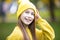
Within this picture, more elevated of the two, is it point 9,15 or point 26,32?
point 26,32

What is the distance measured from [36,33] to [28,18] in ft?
1.42

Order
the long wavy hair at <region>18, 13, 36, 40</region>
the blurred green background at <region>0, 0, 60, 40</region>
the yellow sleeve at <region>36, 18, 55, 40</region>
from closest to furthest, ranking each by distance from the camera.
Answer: the long wavy hair at <region>18, 13, 36, 40</region> < the yellow sleeve at <region>36, 18, 55, 40</region> < the blurred green background at <region>0, 0, 60, 40</region>

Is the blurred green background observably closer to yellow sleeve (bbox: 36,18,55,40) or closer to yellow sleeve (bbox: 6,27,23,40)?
yellow sleeve (bbox: 36,18,55,40)

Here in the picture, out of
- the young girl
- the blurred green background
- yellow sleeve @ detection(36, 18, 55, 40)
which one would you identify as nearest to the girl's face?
the young girl

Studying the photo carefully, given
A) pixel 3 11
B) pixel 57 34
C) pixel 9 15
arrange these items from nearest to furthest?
1. pixel 57 34
2. pixel 3 11
3. pixel 9 15

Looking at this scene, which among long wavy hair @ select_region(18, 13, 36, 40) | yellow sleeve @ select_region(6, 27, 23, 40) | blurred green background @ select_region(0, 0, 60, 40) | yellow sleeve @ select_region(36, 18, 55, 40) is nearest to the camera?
yellow sleeve @ select_region(6, 27, 23, 40)

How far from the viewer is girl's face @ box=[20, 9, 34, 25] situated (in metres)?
8.56

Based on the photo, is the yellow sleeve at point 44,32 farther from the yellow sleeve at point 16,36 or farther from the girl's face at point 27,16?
the yellow sleeve at point 16,36

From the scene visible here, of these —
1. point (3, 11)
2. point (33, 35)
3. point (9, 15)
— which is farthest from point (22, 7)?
point (9, 15)

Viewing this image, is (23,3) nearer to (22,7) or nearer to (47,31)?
(22,7)

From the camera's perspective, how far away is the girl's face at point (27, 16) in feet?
28.1

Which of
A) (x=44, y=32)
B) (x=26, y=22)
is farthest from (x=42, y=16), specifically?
(x=26, y=22)

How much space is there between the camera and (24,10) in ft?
28.1

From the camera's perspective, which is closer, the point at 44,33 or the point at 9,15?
the point at 44,33
